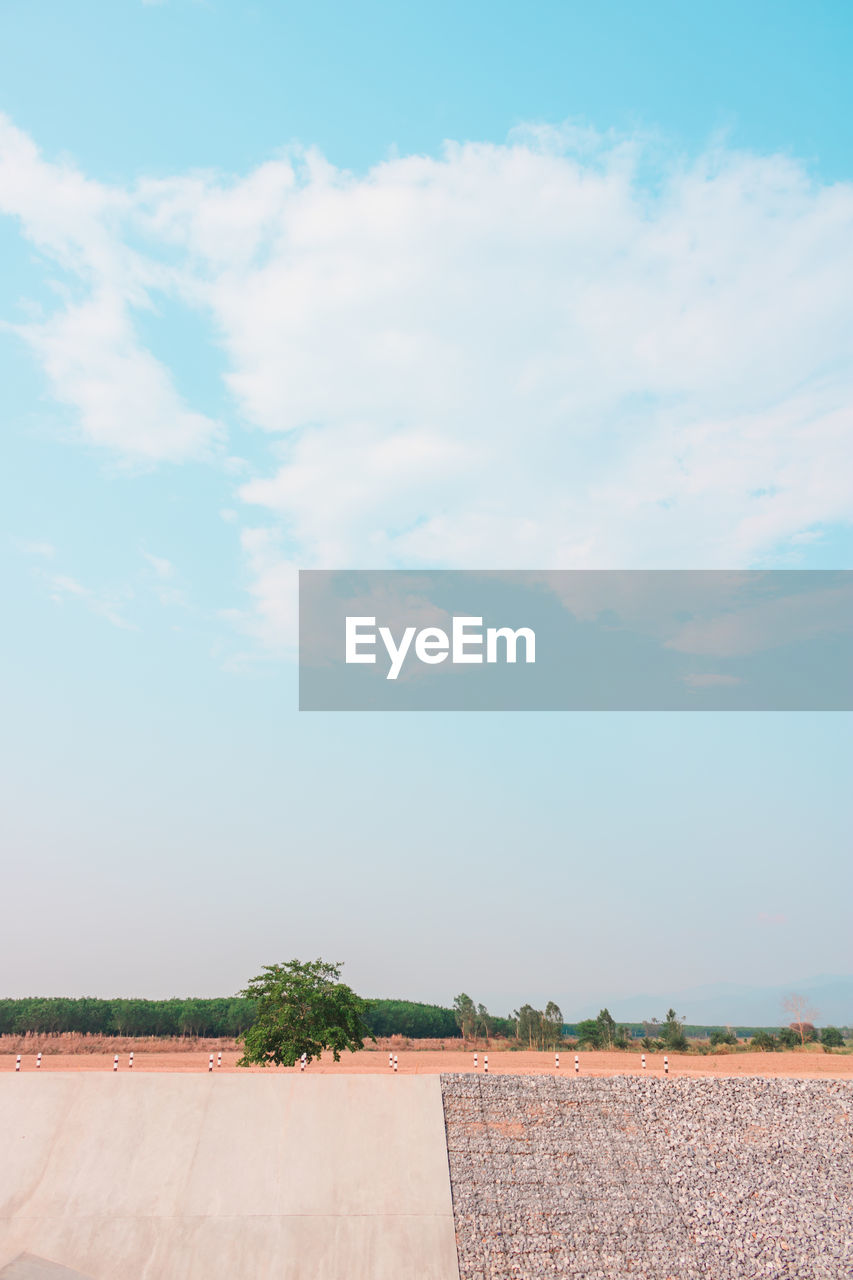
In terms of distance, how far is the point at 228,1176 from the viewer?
18.9 meters

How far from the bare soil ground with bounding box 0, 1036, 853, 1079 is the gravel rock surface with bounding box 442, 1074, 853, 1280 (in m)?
2.01

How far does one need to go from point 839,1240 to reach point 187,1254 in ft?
45.4

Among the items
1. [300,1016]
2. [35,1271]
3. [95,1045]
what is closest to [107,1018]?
[95,1045]

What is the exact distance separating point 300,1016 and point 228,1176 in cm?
892

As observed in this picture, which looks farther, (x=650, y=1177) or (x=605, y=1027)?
(x=605, y=1027)

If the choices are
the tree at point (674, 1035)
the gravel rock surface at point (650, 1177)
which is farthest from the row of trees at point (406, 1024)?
the gravel rock surface at point (650, 1177)

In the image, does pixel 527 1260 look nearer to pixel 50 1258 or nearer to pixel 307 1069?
pixel 50 1258

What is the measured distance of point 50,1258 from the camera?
17.1m

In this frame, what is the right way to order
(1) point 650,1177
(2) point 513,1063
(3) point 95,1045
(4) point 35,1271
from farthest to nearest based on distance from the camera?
(3) point 95,1045, (2) point 513,1063, (1) point 650,1177, (4) point 35,1271

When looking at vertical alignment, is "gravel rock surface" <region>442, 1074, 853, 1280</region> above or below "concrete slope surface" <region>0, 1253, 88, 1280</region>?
above

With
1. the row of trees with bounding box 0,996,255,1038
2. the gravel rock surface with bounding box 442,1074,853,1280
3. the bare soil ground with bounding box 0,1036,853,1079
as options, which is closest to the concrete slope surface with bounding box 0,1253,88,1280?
the gravel rock surface with bounding box 442,1074,853,1280

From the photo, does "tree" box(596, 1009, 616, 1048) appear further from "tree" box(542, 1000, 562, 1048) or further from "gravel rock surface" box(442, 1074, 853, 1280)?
"gravel rock surface" box(442, 1074, 853, 1280)

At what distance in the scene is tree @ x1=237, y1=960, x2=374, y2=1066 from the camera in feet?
88.6

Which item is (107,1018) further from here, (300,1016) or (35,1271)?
(35,1271)
